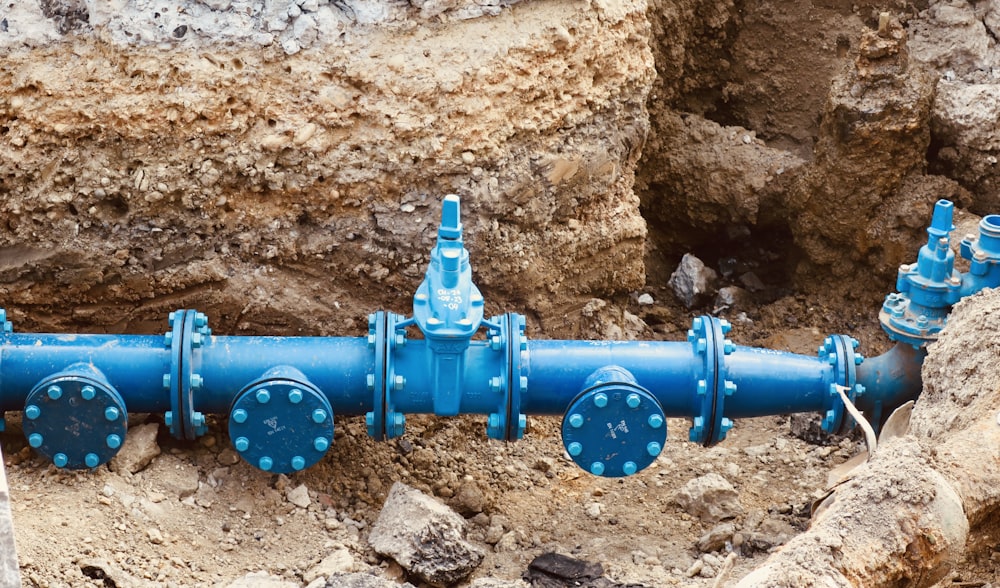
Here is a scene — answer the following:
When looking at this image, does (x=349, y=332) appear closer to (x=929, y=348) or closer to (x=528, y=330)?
(x=528, y=330)

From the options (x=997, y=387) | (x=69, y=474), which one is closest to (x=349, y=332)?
(x=69, y=474)

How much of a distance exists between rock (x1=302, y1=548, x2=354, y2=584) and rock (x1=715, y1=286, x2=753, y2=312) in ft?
8.24

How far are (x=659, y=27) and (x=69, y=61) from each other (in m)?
2.57

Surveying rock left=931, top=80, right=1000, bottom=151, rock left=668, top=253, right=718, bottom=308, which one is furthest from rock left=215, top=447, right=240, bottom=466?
rock left=931, top=80, right=1000, bottom=151

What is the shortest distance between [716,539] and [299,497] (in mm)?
1352

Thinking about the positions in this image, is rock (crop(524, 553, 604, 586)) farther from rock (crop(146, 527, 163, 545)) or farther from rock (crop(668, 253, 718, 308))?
rock (crop(668, 253, 718, 308))

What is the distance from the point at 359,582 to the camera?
312cm

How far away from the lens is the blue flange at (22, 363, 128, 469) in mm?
3594

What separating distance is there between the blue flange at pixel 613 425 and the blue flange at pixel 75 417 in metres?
1.38

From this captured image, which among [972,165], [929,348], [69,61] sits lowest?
[929,348]

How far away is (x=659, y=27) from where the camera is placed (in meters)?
5.27

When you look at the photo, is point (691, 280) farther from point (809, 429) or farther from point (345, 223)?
point (345, 223)

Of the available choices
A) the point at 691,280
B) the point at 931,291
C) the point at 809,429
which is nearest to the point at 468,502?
the point at 809,429

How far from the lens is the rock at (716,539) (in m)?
3.83
